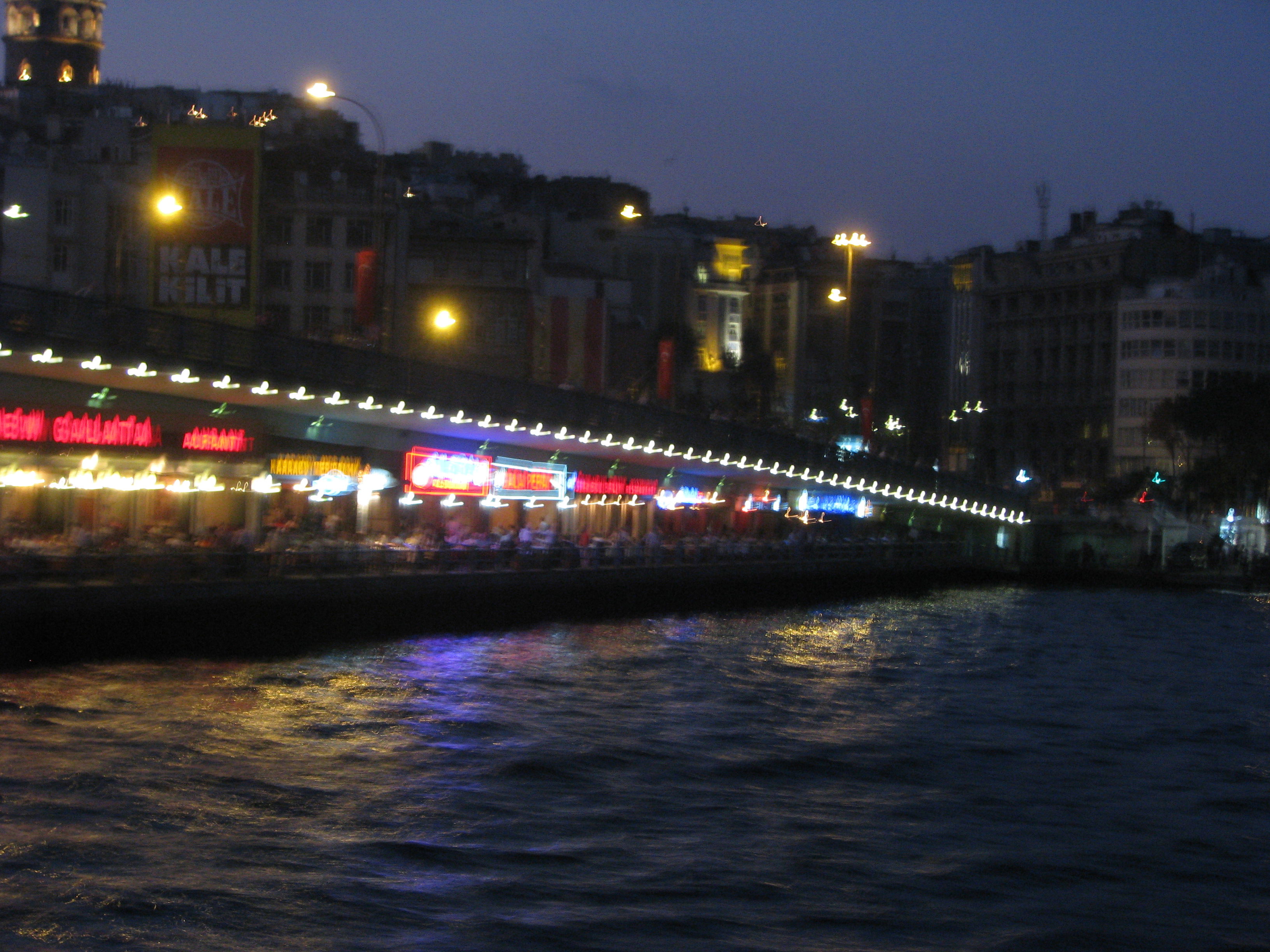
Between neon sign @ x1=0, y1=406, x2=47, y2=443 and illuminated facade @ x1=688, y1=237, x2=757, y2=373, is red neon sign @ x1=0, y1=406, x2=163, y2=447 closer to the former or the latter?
neon sign @ x1=0, y1=406, x2=47, y2=443

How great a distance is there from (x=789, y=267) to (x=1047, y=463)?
867 inches

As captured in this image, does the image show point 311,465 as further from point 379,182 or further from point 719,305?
point 719,305

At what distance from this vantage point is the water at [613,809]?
15.1 m

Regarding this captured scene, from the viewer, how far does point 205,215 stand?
38438mm

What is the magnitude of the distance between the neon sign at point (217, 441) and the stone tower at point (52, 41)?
141381mm

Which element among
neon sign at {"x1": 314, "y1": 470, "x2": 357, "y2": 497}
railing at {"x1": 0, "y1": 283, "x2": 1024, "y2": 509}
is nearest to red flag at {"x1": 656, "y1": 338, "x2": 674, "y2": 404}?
railing at {"x1": 0, "y1": 283, "x2": 1024, "y2": 509}

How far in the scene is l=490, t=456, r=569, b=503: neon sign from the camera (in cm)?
4772

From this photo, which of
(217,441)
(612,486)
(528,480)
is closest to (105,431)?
(217,441)

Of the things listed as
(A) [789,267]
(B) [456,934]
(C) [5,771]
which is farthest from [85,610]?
(A) [789,267]

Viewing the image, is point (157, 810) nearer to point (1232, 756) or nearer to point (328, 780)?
point (328, 780)

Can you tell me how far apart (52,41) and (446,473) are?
142398 mm

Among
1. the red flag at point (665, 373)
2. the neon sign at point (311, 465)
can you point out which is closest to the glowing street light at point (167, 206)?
the neon sign at point (311, 465)

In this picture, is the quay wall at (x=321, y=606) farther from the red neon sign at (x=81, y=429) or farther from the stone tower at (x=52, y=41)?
the stone tower at (x=52, y=41)

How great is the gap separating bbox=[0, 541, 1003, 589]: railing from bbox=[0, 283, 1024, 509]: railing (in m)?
3.18
